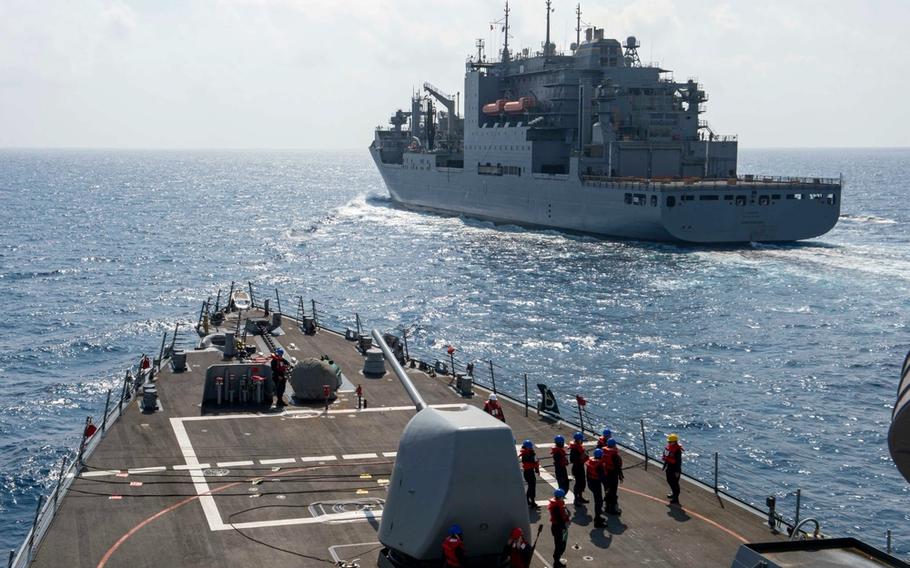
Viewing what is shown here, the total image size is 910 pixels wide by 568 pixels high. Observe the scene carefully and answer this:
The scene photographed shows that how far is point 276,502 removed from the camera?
19.4 meters

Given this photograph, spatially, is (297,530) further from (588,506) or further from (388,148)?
(388,148)

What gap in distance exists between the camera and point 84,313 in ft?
189

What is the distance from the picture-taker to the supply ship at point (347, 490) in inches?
589

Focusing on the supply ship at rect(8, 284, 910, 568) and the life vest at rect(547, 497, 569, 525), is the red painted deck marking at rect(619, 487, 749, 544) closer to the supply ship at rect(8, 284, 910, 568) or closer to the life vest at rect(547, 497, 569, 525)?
the supply ship at rect(8, 284, 910, 568)

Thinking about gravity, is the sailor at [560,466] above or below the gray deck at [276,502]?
above

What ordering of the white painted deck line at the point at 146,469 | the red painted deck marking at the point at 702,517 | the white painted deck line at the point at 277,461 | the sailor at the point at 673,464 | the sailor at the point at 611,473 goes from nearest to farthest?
1. the red painted deck marking at the point at 702,517
2. the sailor at the point at 611,473
3. the sailor at the point at 673,464
4. the white painted deck line at the point at 146,469
5. the white painted deck line at the point at 277,461

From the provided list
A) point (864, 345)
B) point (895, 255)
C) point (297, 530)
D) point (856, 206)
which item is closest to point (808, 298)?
point (864, 345)

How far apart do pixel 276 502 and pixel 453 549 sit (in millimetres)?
6067

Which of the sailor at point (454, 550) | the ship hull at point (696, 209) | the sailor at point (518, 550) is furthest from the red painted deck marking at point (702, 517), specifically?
the ship hull at point (696, 209)

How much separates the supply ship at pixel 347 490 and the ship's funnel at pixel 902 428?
4 centimetres

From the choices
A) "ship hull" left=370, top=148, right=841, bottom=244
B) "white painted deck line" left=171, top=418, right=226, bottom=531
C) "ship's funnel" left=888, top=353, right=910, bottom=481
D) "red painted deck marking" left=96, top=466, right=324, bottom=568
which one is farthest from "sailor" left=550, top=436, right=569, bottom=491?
"ship hull" left=370, top=148, right=841, bottom=244

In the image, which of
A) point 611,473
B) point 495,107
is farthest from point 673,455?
point 495,107

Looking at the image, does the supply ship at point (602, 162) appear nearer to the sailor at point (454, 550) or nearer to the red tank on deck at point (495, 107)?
the red tank on deck at point (495, 107)

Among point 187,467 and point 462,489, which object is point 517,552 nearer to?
point 462,489
